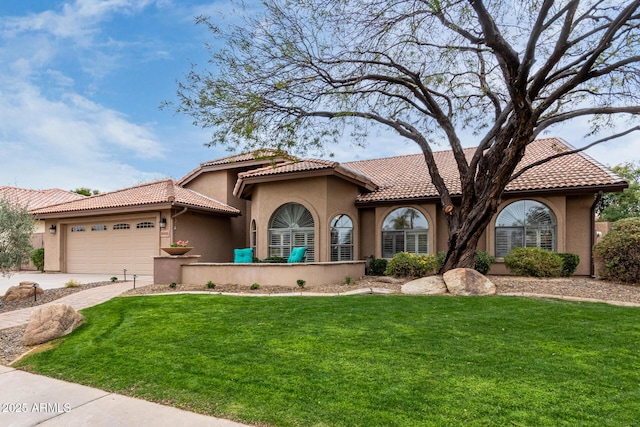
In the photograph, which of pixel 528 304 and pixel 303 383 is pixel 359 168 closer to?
pixel 528 304

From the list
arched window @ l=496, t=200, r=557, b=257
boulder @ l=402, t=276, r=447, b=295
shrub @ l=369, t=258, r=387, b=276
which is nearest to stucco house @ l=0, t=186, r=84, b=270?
shrub @ l=369, t=258, r=387, b=276

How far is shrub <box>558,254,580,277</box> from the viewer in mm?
12883

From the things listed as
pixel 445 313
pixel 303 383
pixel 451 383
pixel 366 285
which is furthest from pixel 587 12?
pixel 303 383

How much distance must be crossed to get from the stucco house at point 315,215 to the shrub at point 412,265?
2274 millimetres

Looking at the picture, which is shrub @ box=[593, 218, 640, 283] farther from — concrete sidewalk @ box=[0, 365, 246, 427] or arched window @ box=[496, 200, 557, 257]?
concrete sidewalk @ box=[0, 365, 246, 427]

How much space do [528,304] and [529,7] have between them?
688cm

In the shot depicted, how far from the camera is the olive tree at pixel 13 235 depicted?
9.83m

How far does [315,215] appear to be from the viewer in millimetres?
14883

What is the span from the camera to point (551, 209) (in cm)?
1369

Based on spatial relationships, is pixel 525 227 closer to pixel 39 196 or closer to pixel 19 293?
pixel 19 293

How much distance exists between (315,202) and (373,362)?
10.4 m

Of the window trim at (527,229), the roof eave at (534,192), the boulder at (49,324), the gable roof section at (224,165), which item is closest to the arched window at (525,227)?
the window trim at (527,229)

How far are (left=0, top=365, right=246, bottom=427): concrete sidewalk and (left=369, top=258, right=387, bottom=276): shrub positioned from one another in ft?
38.4

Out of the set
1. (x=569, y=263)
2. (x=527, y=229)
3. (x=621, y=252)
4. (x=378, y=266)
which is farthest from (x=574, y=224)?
(x=378, y=266)
